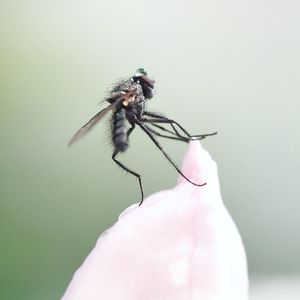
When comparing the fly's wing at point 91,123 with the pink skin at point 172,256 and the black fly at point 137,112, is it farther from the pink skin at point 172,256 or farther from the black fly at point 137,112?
the pink skin at point 172,256

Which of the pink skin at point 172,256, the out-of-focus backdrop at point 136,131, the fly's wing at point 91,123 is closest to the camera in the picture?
the pink skin at point 172,256

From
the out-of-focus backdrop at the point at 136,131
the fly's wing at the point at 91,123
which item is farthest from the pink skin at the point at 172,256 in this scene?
the out-of-focus backdrop at the point at 136,131

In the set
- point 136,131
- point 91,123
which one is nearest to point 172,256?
point 91,123

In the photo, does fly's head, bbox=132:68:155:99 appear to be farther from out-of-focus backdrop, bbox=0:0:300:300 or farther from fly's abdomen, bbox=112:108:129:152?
out-of-focus backdrop, bbox=0:0:300:300

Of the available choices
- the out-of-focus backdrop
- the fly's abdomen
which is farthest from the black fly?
the out-of-focus backdrop

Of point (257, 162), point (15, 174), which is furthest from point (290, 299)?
point (15, 174)

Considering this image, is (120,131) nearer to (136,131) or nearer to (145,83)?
(145,83)
